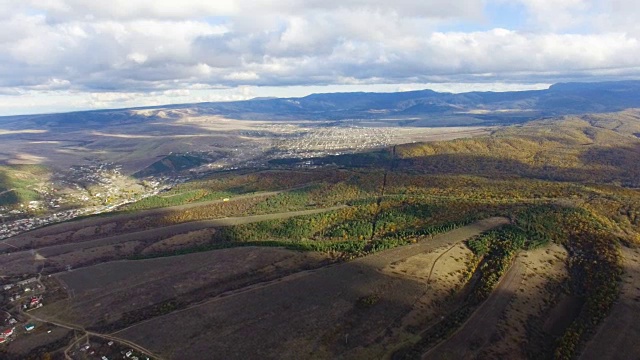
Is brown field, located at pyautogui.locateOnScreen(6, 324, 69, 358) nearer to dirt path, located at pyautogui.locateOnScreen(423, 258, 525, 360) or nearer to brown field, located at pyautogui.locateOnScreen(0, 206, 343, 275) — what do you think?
brown field, located at pyautogui.locateOnScreen(0, 206, 343, 275)

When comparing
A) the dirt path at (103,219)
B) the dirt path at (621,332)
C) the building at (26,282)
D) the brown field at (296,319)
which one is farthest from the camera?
the dirt path at (103,219)

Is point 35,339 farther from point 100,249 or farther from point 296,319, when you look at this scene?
point 100,249

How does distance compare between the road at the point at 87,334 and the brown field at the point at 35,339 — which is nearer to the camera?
the road at the point at 87,334

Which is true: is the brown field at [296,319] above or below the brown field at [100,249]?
below

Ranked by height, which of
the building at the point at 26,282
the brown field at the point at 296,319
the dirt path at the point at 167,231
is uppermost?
the building at the point at 26,282

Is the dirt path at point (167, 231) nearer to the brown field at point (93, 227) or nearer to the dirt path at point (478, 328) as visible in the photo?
the brown field at point (93, 227)

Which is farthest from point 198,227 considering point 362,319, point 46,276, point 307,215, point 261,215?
point 362,319

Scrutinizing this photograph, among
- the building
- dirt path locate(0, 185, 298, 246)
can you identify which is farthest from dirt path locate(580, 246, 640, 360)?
dirt path locate(0, 185, 298, 246)

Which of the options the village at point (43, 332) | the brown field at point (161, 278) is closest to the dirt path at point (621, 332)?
the brown field at point (161, 278)
